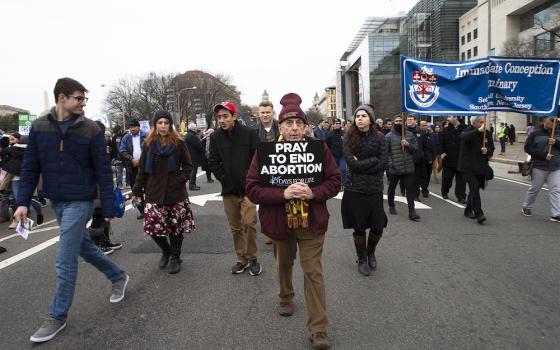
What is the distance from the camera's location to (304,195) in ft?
9.50

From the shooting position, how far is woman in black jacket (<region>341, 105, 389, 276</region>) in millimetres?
4492

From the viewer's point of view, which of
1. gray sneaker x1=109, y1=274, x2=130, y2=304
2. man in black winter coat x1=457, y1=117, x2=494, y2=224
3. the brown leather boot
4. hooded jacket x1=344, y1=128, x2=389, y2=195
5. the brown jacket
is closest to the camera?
the brown leather boot

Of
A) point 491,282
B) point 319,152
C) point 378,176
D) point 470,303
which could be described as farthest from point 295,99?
point 491,282

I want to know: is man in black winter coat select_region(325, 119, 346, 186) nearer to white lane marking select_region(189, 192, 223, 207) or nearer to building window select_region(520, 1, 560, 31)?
white lane marking select_region(189, 192, 223, 207)

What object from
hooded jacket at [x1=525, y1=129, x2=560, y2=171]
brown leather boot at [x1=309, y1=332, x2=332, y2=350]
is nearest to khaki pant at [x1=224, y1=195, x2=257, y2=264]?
brown leather boot at [x1=309, y1=332, x2=332, y2=350]

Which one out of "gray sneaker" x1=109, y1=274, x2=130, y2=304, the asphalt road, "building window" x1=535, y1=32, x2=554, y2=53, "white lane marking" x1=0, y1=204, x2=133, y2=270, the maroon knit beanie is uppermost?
"building window" x1=535, y1=32, x2=554, y2=53

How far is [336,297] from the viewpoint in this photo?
3.89 m

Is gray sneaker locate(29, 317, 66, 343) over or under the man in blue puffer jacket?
under

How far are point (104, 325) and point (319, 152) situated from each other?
2378 millimetres

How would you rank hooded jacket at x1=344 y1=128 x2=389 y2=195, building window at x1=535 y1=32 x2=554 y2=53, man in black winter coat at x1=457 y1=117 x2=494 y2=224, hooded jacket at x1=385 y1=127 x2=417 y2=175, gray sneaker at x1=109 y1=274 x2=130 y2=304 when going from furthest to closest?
building window at x1=535 y1=32 x2=554 y2=53 → hooded jacket at x1=385 y1=127 x2=417 y2=175 → man in black winter coat at x1=457 y1=117 x2=494 y2=224 → hooded jacket at x1=344 y1=128 x2=389 y2=195 → gray sneaker at x1=109 y1=274 x2=130 y2=304

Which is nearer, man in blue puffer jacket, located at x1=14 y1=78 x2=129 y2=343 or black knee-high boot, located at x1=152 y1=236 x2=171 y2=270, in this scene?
man in blue puffer jacket, located at x1=14 y1=78 x2=129 y2=343

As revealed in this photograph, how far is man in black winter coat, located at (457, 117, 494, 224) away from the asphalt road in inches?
30.8

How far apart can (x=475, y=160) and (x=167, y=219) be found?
17.8 ft

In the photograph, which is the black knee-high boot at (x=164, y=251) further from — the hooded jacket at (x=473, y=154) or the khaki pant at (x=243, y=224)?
the hooded jacket at (x=473, y=154)
